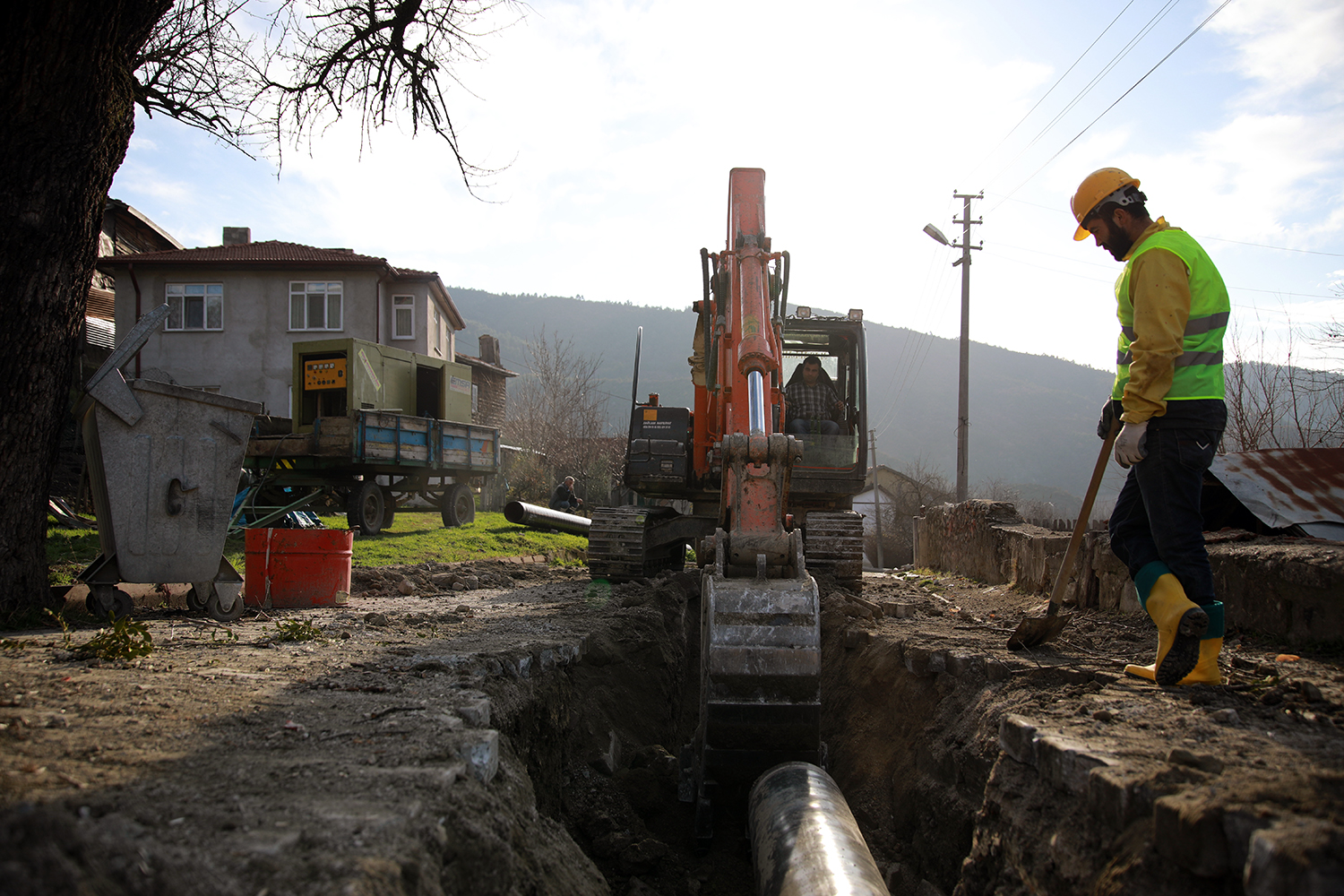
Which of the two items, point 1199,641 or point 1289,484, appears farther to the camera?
point 1289,484

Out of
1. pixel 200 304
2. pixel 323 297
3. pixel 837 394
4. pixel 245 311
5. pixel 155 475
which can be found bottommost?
pixel 155 475

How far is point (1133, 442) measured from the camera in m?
3.35

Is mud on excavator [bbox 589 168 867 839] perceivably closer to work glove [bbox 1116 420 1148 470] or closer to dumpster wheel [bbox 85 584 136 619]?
work glove [bbox 1116 420 1148 470]

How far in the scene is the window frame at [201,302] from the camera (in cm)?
2303

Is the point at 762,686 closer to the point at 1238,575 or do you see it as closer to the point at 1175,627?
the point at 1175,627

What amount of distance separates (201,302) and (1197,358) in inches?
1018

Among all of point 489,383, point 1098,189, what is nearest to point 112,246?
point 489,383

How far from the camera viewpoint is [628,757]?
15.6 feet

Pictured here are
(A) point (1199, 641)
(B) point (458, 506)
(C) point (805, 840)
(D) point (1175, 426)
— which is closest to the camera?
(C) point (805, 840)

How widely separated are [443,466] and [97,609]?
10082mm

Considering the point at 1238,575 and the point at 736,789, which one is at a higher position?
the point at 1238,575

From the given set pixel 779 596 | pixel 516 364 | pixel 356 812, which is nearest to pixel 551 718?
pixel 779 596

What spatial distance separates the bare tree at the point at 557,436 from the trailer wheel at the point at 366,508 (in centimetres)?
1017

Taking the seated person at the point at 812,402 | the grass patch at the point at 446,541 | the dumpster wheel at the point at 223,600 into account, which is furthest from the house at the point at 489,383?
the dumpster wheel at the point at 223,600
